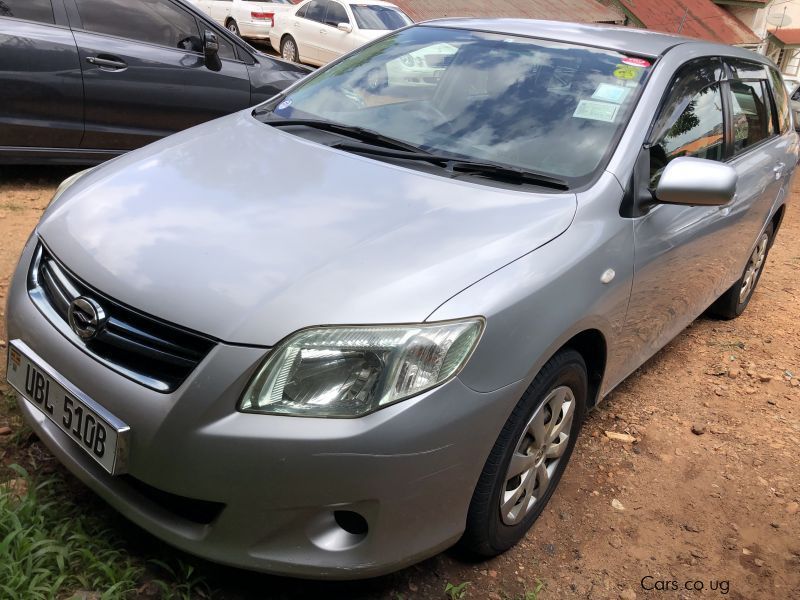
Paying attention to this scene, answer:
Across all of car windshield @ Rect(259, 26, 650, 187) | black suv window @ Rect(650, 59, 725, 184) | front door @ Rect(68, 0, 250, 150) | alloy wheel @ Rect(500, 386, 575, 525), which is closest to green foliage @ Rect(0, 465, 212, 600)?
alloy wheel @ Rect(500, 386, 575, 525)

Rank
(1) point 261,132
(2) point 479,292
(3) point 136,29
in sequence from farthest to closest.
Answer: (3) point 136,29, (1) point 261,132, (2) point 479,292

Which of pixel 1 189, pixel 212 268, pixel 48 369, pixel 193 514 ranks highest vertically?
pixel 212 268

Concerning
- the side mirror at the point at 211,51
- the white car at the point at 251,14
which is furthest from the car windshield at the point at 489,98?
the white car at the point at 251,14

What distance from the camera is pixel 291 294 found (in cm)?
193

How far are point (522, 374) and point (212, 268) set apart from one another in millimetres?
887

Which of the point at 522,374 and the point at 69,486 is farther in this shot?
the point at 69,486

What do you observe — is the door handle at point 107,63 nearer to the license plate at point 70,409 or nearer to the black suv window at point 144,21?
the black suv window at point 144,21

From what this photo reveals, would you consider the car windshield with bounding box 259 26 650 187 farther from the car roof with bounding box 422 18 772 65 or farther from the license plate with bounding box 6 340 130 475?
the license plate with bounding box 6 340 130 475

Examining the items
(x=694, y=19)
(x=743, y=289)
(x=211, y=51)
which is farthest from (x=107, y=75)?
(x=694, y=19)

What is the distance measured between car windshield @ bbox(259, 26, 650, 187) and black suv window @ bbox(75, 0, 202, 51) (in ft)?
7.99

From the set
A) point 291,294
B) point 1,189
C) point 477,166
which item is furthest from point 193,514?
point 1,189

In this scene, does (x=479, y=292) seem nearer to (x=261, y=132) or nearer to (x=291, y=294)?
(x=291, y=294)

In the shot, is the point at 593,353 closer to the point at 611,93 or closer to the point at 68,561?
the point at 611,93

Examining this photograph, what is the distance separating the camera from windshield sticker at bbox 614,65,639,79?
2.97 meters
